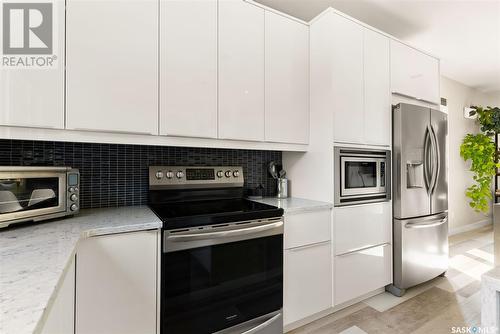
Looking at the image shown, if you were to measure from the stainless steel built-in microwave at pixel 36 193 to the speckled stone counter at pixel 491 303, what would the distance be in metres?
1.83

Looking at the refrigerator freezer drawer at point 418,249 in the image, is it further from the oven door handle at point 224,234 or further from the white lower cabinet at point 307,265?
the oven door handle at point 224,234

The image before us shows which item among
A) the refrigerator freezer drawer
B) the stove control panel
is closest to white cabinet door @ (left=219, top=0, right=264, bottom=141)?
the stove control panel

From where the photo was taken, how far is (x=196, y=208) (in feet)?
5.65

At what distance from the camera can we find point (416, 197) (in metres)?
2.33

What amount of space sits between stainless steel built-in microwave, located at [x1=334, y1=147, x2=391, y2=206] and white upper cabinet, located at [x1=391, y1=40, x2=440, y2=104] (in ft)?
2.32

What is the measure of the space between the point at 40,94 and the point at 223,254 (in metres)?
1.31

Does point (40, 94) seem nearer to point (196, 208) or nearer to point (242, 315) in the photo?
point (196, 208)

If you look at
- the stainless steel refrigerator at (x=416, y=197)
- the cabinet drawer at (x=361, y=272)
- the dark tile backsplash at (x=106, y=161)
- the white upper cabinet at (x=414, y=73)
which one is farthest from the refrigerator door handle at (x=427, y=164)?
the dark tile backsplash at (x=106, y=161)

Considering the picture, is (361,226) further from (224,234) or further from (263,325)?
(224,234)

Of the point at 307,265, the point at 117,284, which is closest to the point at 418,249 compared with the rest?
the point at 307,265

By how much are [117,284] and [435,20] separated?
345 cm

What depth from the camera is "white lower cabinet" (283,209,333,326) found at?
1785mm

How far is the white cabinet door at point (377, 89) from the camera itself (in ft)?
7.16

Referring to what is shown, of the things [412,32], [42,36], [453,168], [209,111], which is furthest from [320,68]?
[453,168]
